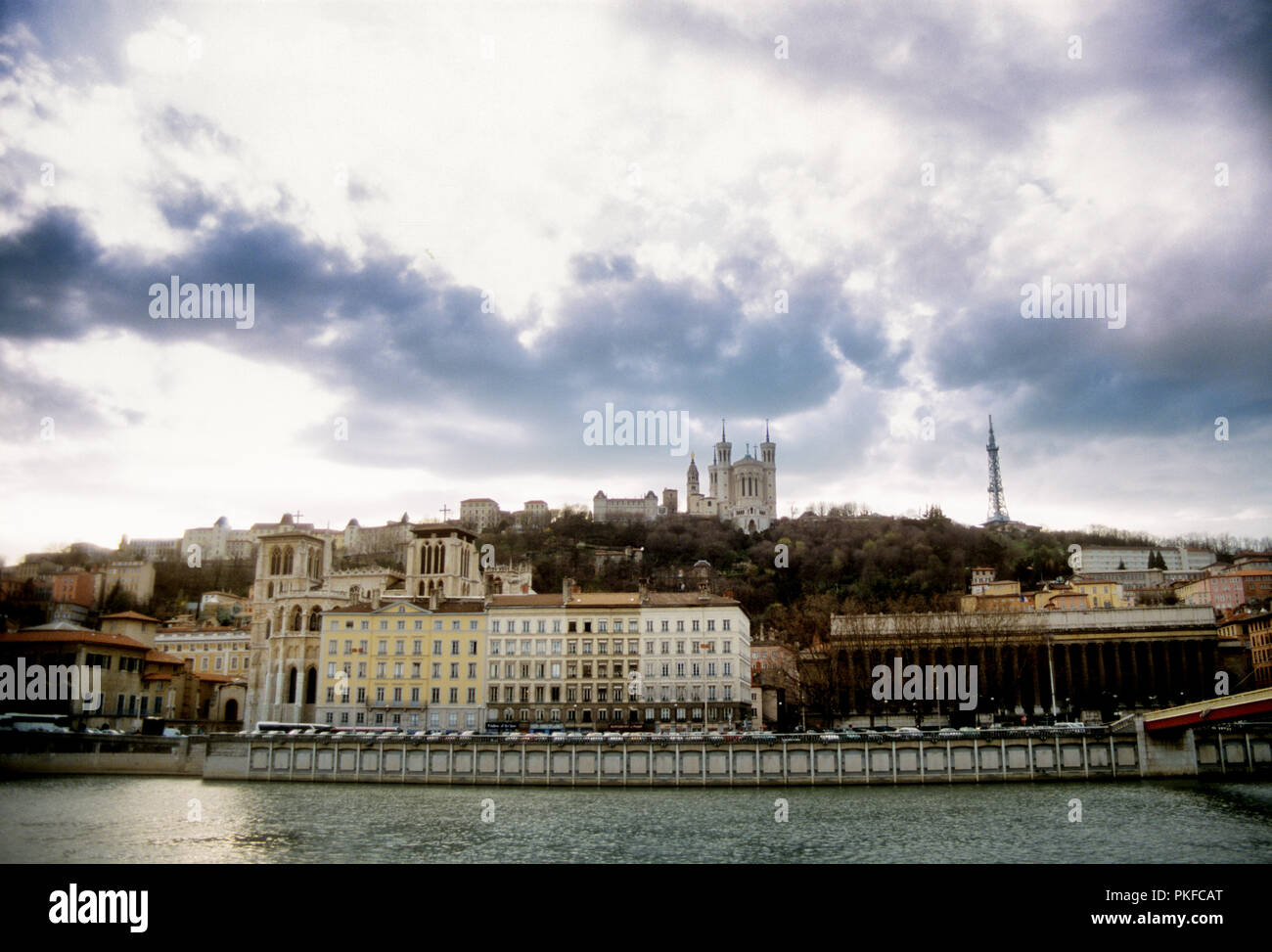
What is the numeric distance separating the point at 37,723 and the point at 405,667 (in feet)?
73.0

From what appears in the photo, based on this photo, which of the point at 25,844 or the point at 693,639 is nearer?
the point at 25,844

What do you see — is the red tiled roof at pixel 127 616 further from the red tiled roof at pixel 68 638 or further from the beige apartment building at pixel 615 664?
the beige apartment building at pixel 615 664

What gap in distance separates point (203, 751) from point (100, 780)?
5559 mm

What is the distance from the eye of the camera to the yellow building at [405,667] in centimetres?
6788

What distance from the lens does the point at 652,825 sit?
3472cm

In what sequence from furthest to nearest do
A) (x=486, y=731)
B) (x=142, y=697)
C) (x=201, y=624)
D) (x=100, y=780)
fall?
1. (x=201, y=624)
2. (x=142, y=697)
3. (x=486, y=731)
4. (x=100, y=780)

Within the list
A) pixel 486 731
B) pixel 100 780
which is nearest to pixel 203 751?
pixel 100 780

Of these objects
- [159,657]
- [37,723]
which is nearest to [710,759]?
[37,723]

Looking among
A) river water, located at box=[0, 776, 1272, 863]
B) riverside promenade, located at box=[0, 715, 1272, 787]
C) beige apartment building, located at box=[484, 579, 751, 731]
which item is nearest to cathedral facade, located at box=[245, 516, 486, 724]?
beige apartment building, located at box=[484, 579, 751, 731]

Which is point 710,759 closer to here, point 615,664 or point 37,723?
point 615,664

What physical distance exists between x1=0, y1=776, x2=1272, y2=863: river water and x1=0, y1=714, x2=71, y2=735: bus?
34.1 ft

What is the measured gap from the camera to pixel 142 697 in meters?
72.0
